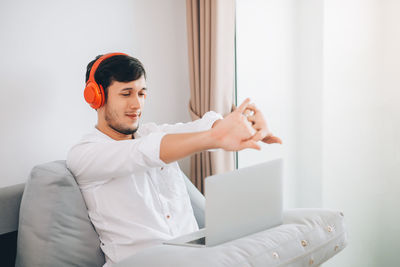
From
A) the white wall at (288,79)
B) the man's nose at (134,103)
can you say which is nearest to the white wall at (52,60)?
the man's nose at (134,103)

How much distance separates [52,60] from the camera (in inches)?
60.0

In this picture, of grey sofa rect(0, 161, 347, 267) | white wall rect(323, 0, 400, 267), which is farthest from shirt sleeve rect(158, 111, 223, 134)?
white wall rect(323, 0, 400, 267)

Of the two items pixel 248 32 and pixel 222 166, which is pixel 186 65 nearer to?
pixel 248 32

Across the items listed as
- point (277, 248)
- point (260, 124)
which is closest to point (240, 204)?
point (277, 248)

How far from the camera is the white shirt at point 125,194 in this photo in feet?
3.46

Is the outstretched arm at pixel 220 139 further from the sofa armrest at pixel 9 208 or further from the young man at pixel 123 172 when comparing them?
the sofa armrest at pixel 9 208

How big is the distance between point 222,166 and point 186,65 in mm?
615

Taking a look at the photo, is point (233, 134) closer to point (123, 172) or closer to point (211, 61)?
point (123, 172)

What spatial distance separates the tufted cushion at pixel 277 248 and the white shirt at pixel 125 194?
0.89 feet

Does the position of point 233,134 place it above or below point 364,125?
above

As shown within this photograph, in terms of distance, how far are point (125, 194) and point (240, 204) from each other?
46cm

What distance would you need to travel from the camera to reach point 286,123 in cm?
228

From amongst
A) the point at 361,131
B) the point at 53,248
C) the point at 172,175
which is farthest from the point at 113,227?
the point at 361,131

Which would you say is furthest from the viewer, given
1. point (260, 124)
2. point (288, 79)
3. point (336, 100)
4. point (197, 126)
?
point (288, 79)
